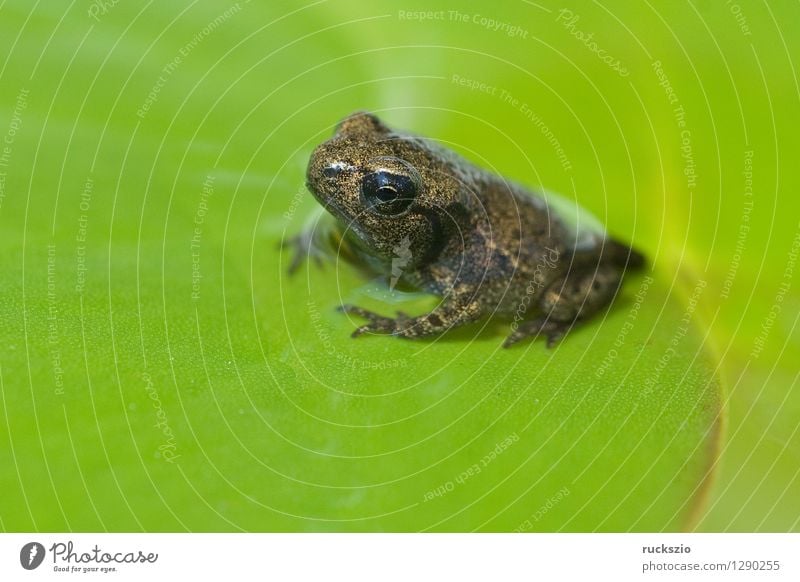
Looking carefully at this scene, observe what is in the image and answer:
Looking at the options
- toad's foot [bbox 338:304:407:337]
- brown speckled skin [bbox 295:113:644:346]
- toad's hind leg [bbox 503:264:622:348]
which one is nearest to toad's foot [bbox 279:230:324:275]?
brown speckled skin [bbox 295:113:644:346]

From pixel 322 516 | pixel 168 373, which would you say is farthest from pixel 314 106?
pixel 322 516

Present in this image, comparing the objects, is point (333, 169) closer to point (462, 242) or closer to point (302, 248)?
point (302, 248)

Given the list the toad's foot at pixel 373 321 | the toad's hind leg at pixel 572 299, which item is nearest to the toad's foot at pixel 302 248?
the toad's foot at pixel 373 321

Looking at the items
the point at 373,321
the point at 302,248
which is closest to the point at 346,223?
the point at 302,248

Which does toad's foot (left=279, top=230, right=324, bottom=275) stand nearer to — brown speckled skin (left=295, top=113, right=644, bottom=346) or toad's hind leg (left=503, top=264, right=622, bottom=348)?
brown speckled skin (left=295, top=113, right=644, bottom=346)

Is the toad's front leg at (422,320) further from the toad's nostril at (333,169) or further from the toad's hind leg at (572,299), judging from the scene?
the toad's nostril at (333,169)
